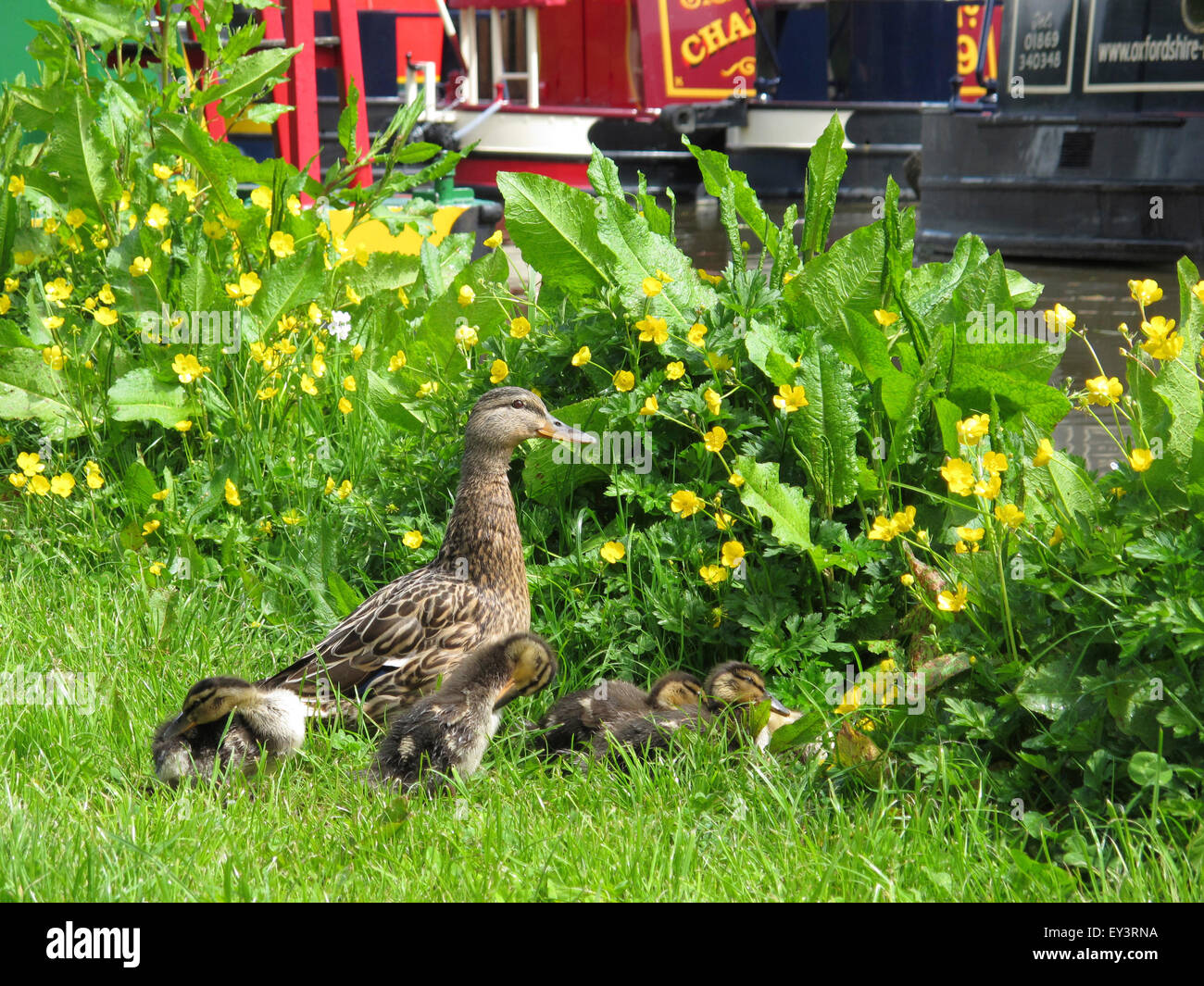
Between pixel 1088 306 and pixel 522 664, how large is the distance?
1054 cm

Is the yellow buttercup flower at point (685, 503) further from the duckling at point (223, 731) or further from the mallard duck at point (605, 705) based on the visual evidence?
the duckling at point (223, 731)

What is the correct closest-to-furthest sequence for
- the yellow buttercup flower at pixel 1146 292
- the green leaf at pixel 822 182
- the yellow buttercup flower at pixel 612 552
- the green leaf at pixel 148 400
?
1. the yellow buttercup flower at pixel 1146 292
2. the yellow buttercup flower at pixel 612 552
3. the green leaf at pixel 822 182
4. the green leaf at pixel 148 400

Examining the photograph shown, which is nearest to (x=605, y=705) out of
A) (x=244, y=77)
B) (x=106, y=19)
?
(x=244, y=77)

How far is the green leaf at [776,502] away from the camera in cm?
334

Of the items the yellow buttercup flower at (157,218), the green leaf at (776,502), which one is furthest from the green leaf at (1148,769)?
the yellow buttercup flower at (157,218)

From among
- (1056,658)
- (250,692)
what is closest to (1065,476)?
(1056,658)

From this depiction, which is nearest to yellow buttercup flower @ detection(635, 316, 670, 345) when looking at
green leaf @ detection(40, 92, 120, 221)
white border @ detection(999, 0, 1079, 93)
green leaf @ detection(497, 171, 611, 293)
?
green leaf @ detection(497, 171, 611, 293)

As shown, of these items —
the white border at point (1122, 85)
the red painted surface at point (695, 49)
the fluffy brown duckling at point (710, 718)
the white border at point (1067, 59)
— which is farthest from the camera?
the red painted surface at point (695, 49)

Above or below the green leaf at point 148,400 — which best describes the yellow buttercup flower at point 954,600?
below

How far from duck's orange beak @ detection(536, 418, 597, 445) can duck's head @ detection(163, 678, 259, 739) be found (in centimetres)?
121

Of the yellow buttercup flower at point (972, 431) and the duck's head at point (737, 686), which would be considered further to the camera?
the duck's head at point (737, 686)

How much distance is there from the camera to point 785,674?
11.3 feet

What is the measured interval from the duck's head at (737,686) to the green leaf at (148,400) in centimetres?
231

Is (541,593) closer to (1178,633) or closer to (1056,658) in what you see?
(1056,658)
